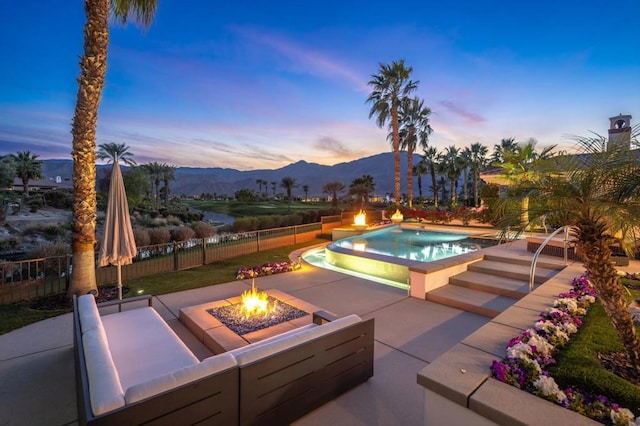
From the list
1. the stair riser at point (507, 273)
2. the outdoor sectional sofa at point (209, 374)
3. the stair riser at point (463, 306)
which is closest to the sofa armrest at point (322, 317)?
the outdoor sectional sofa at point (209, 374)

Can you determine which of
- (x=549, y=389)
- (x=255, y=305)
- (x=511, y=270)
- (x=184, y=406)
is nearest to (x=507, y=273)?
(x=511, y=270)

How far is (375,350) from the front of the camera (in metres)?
3.96

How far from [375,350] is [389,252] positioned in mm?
6511

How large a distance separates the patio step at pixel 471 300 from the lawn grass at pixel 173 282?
5.02m

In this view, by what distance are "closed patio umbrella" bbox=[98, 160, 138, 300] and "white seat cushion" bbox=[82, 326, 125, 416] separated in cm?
312

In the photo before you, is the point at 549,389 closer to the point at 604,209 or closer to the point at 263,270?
the point at 604,209

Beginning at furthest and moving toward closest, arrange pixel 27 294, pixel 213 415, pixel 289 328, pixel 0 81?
pixel 0 81
pixel 27 294
pixel 289 328
pixel 213 415

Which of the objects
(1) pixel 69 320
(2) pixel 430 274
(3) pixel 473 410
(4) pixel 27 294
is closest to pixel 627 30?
(2) pixel 430 274

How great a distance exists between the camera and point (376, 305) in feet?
18.6

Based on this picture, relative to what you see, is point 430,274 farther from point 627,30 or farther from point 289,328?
point 627,30

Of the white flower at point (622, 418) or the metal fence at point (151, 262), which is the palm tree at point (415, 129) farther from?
the white flower at point (622, 418)

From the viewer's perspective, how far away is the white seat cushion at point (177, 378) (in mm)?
1774

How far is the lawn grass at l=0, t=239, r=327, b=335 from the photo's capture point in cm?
500

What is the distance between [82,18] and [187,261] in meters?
6.31
